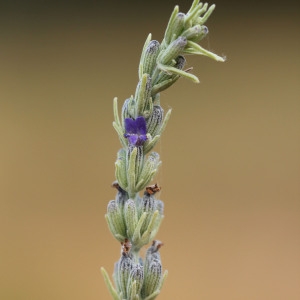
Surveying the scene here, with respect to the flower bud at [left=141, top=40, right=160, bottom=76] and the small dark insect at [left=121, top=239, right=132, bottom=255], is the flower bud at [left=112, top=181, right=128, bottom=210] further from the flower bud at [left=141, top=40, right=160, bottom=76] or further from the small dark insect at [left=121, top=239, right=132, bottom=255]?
the flower bud at [left=141, top=40, right=160, bottom=76]

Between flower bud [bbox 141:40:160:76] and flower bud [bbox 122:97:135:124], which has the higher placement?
flower bud [bbox 141:40:160:76]

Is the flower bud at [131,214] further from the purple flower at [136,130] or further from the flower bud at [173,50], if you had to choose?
the flower bud at [173,50]

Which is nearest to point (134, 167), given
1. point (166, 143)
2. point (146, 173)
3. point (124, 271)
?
point (146, 173)

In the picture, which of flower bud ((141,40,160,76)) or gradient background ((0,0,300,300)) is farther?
gradient background ((0,0,300,300))

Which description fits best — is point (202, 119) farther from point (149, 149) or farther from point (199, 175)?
point (149, 149)

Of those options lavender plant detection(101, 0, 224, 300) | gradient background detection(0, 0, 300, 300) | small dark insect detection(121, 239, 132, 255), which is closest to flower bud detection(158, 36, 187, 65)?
lavender plant detection(101, 0, 224, 300)

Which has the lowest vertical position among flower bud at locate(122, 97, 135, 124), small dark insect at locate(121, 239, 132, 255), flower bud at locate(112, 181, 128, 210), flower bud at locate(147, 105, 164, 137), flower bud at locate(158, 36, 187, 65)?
small dark insect at locate(121, 239, 132, 255)
